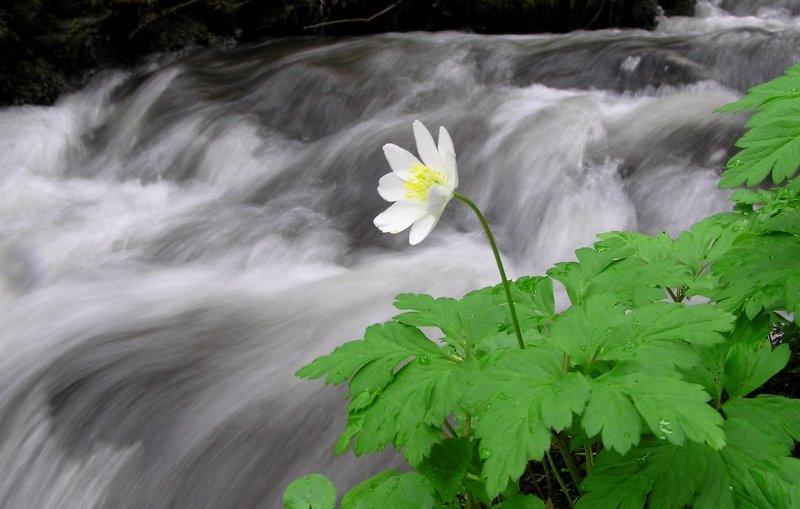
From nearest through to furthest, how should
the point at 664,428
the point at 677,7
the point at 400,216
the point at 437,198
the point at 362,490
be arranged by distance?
the point at 664,428 < the point at 437,198 < the point at 400,216 < the point at 362,490 < the point at 677,7

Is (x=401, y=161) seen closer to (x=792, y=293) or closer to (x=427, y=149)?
(x=427, y=149)

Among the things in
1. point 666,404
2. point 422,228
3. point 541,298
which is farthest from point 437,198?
point 666,404

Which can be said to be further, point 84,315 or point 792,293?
point 84,315

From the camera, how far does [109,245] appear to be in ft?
14.7

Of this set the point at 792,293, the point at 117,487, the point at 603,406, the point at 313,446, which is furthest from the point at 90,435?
the point at 792,293

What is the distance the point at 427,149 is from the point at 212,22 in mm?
6479

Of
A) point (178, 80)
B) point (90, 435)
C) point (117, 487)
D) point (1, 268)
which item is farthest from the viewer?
point (178, 80)

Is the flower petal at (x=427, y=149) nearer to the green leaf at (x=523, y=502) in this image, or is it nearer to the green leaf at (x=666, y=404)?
the green leaf at (x=666, y=404)

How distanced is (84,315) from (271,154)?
6.86ft

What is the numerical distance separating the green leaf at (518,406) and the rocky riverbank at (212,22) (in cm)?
631

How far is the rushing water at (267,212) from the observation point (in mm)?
2785

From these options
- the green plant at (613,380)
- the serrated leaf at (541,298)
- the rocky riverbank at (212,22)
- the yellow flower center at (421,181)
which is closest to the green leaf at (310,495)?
the green plant at (613,380)

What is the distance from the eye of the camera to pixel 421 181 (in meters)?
1.42

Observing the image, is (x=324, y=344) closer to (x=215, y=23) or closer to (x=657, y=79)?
(x=657, y=79)
